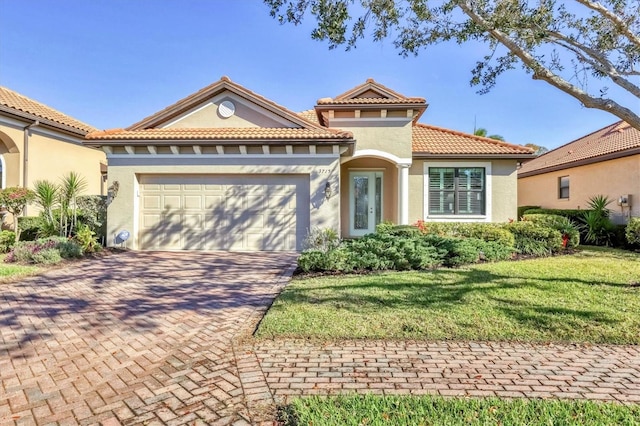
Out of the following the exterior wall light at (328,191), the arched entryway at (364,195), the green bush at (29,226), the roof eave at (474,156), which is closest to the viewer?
the exterior wall light at (328,191)

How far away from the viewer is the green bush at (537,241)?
11.0 meters

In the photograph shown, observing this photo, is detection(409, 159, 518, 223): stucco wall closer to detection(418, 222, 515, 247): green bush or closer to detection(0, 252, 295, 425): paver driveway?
detection(418, 222, 515, 247): green bush

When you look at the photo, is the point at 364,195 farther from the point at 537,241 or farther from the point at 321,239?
the point at 537,241

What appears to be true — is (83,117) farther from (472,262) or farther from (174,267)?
(472,262)

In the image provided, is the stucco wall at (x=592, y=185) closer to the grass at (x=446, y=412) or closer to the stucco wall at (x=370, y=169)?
the stucco wall at (x=370, y=169)

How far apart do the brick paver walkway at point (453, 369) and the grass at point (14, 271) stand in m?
7.19

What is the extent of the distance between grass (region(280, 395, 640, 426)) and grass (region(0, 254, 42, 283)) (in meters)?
8.35

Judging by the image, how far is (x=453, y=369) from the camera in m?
3.70

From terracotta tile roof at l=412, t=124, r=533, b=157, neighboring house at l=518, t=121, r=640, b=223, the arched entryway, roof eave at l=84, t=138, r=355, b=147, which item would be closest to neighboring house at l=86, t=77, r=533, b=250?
roof eave at l=84, t=138, r=355, b=147

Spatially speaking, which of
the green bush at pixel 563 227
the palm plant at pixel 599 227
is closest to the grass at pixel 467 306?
the green bush at pixel 563 227

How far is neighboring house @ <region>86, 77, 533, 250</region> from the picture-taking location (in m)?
12.0

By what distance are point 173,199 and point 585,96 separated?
11.8 m

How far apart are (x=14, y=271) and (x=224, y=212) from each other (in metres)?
5.78

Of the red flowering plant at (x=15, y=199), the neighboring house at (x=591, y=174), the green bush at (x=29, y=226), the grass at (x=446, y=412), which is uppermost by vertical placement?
the neighboring house at (x=591, y=174)
